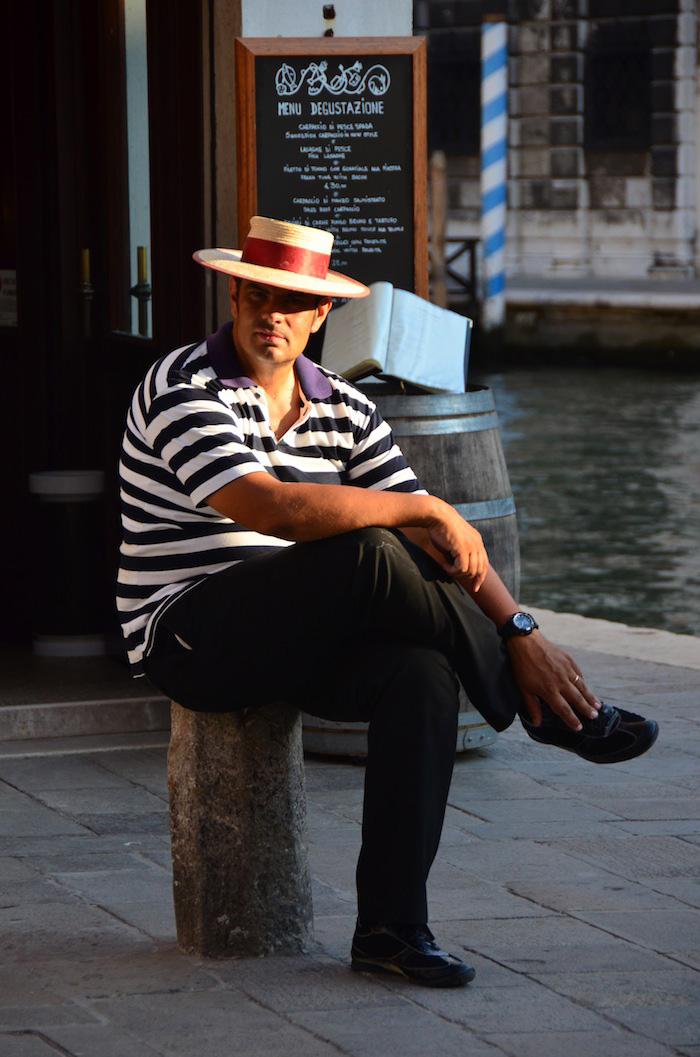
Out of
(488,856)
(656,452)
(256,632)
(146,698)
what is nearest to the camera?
(256,632)

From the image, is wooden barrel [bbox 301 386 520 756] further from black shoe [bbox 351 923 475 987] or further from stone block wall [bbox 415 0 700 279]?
stone block wall [bbox 415 0 700 279]

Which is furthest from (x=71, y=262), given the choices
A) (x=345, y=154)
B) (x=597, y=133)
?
(x=597, y=133)

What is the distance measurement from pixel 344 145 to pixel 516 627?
2217mm

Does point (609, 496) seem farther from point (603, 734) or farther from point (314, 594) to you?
point (314, 594)

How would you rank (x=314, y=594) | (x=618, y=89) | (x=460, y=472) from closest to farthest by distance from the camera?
(x=314, y=594) < (x=460, y=472) < (x=618, y=89)

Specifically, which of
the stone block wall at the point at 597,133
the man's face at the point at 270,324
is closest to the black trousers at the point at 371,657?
the man's face at the point at 270,324

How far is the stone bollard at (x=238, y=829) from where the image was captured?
125 inches

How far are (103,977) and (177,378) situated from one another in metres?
1.05

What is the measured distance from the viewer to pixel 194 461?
3076mm

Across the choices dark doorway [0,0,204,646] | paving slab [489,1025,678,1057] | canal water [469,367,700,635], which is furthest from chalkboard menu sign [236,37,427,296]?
canal water [469,367,700,635]

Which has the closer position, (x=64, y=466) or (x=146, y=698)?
(x=146, y=698)

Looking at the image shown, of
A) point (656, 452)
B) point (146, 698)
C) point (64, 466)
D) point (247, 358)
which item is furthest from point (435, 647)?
point (656, 452)

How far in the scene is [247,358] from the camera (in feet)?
10.8

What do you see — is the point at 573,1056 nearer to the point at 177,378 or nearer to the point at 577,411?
the point at 177,378
